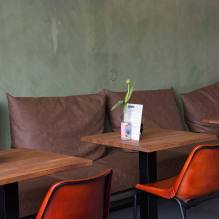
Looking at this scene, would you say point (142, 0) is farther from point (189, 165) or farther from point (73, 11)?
point (189, 165)

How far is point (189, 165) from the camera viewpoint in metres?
2.17

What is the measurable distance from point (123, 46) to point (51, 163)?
2153 mm

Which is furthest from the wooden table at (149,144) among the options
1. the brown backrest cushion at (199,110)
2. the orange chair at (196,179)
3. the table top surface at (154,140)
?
the brown backrest cushion at (199,110)

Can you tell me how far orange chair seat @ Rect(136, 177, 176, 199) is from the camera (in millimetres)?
2283

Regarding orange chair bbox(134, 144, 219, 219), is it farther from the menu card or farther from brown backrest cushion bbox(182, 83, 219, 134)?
brown backrest cushion bbox(182, 83, 219, 134)

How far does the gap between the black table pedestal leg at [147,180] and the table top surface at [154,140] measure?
0.37 feet

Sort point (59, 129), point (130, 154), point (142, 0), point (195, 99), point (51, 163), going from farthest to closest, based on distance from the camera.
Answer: point (195, 99) → point (142, 0) → point (130, 154) → point (59, 129) → point (51, 163)

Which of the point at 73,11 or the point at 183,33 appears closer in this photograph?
the point at 73,11

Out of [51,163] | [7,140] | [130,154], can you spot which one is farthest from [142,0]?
[51,163]

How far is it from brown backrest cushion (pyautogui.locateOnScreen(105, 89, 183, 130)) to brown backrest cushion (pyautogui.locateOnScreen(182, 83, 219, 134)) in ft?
0.80

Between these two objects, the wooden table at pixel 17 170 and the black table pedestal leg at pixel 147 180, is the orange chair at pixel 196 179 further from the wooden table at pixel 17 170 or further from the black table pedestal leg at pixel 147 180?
the wooden table at pixel 17 170

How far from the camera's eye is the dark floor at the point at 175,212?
3.20 metres

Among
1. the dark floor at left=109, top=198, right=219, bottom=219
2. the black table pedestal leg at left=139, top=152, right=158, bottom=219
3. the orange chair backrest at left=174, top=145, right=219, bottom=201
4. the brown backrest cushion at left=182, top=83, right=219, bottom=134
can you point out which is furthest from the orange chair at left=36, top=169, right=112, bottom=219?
the brown backrest cushion at left=182, top=83, right=219, bottom=134

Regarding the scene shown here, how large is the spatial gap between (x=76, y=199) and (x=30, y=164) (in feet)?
1.26
